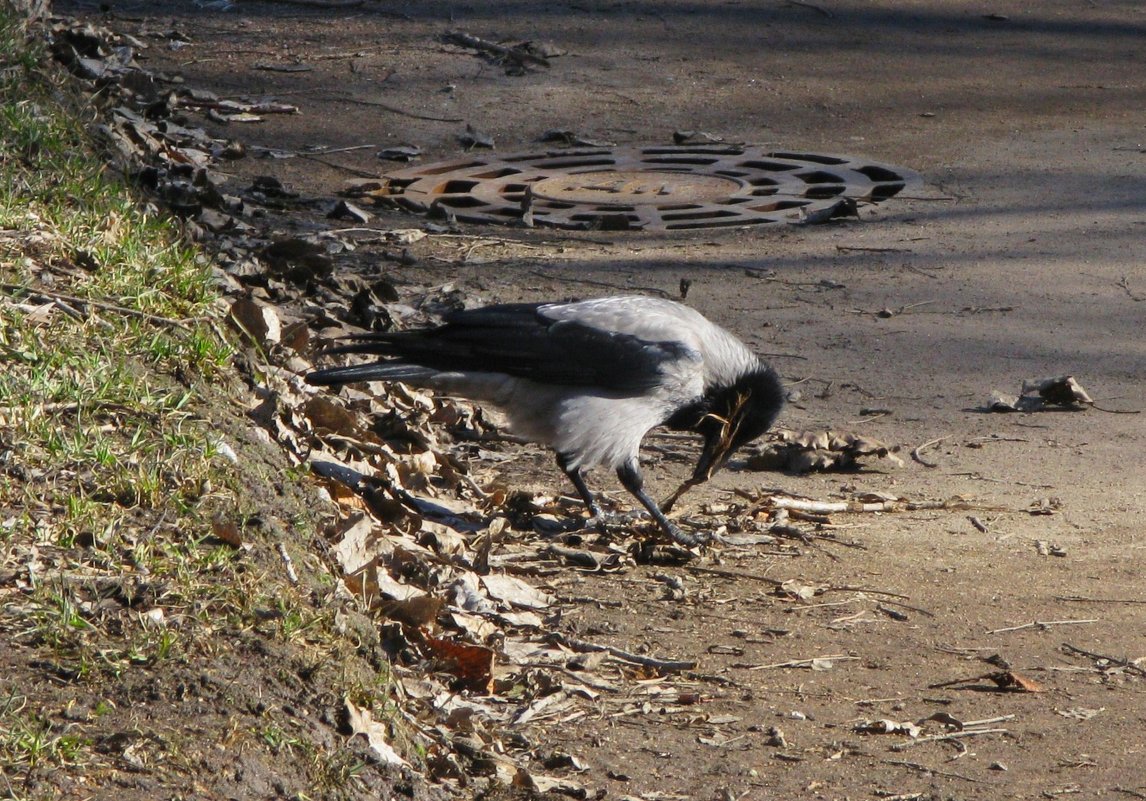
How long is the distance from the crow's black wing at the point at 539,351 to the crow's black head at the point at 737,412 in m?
0.23

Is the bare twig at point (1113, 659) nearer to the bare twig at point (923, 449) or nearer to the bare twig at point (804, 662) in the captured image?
the bare twig at point (804, 662)

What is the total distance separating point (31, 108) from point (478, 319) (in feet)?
7.61

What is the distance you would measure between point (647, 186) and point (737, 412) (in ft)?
12.1

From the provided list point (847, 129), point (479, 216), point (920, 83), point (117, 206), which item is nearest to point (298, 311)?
point (117, 206)

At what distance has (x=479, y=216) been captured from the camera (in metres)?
8.52

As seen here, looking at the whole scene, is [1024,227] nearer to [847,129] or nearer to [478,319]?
[847,129]

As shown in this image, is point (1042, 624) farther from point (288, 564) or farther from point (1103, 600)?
point (288, 564)

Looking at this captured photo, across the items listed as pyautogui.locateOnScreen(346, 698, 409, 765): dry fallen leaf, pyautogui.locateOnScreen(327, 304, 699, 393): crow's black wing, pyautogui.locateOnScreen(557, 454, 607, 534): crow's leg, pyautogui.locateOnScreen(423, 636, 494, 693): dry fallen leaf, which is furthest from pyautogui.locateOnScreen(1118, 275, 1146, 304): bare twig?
pyautogui.locateOnScreen(346, 698, 409, 765): dry fallen leaf

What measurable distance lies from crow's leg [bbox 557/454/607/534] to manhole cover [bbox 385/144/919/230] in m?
3.14

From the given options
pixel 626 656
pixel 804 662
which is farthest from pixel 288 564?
pixel 804 662

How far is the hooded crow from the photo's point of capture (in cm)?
536

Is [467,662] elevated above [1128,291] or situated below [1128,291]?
below

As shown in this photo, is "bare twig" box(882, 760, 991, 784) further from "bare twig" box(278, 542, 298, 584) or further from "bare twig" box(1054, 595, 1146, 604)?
"bare twig" box(278, 542, 298, 584)

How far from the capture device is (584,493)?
5.50 metres
